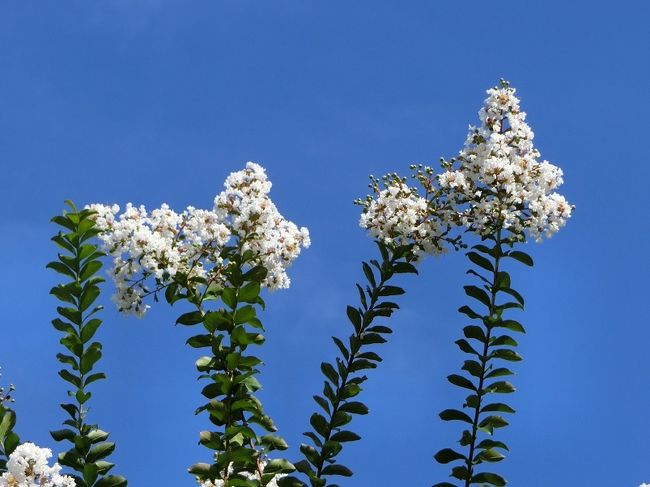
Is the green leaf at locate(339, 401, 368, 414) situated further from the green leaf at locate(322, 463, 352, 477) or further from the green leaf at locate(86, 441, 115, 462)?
the green leaf at locate(86, 441, 115, 462)

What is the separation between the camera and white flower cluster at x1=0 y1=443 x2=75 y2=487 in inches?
206

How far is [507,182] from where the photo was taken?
6145mm

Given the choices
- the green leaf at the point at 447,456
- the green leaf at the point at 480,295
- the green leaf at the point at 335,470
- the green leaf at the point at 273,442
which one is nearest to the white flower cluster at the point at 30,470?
the green leaf at the point at 273,442

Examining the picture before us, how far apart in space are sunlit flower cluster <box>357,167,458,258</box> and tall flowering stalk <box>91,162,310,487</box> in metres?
0.53

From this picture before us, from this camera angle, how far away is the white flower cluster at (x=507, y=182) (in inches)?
243

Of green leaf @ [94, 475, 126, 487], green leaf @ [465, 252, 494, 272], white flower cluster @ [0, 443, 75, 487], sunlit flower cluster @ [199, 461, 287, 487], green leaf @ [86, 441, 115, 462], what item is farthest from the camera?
green leaf @ [465, 252, 494, 272]

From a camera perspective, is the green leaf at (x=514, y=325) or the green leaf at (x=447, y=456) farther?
the green leaf at (x=514, y=325)

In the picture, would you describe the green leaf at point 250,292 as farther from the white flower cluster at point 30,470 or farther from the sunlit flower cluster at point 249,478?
the white flower cluster at point 30,470

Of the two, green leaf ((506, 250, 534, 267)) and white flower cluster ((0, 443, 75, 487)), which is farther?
green leaf ((506, 250, 534, 267))

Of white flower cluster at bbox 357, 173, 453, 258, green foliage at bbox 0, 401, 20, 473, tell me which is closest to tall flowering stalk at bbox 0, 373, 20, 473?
green foliage at bbox 0, 401, 20, 473

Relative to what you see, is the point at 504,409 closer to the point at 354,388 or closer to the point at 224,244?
the point at 354,388

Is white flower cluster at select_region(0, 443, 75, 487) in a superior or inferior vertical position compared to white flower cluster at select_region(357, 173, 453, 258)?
inferior

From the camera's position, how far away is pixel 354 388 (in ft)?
20.3

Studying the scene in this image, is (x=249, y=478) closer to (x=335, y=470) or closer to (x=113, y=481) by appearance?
(x=335, y=470)
